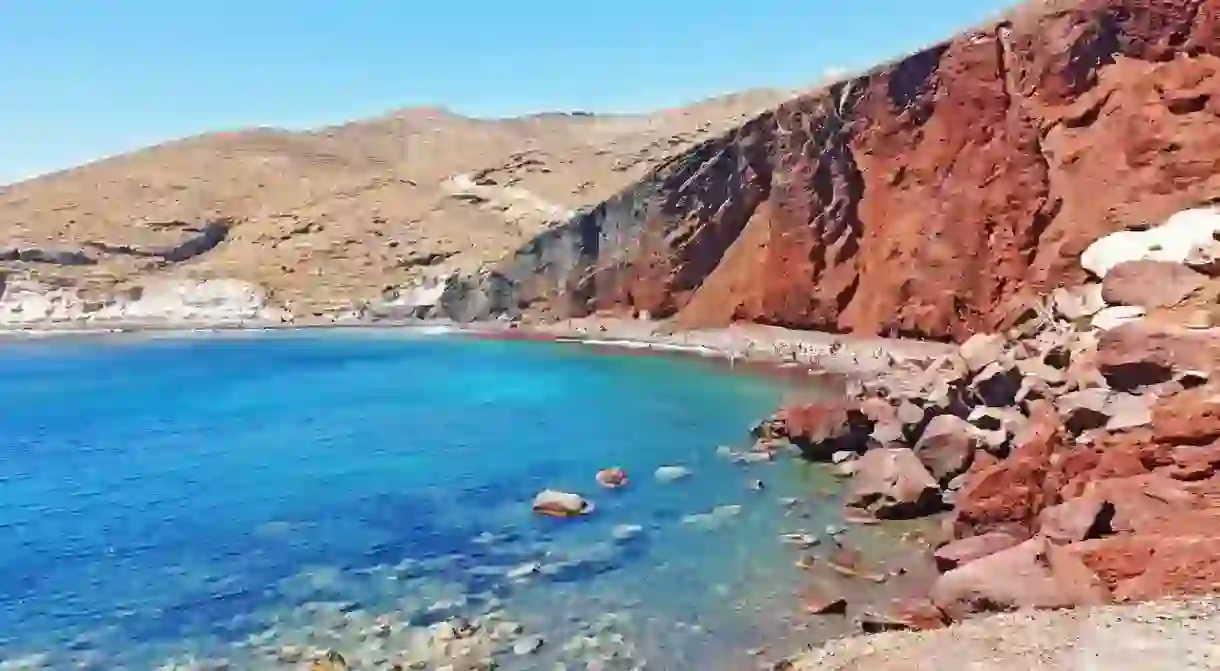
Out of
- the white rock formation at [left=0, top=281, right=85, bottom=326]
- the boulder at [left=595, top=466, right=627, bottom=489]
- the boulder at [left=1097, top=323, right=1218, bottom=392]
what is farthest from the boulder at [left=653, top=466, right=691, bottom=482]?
the white rock formation at [left=0, top=281, right=85, bottom=326]

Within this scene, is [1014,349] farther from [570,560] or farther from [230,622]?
[230,622]

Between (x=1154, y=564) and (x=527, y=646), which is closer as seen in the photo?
(x=1154, y=564)

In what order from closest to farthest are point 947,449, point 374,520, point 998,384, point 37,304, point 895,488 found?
Result: point 895,488 → point 374,520 → point 947,449 → point 998,384 → point 37,304

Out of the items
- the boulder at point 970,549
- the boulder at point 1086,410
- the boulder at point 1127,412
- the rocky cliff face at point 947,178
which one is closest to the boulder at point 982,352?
the boulder at point 1086,410

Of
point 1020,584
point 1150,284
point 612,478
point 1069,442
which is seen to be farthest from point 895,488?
point 1150,284

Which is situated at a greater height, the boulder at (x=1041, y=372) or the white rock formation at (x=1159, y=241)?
the white rock formation at (x=1159, y=241)

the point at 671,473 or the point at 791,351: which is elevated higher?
the point at 791,351

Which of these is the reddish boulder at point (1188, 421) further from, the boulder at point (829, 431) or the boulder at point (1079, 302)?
the boulder at point (1079, 302)

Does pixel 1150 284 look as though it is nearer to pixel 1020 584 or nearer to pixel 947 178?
pixel 1020 584
